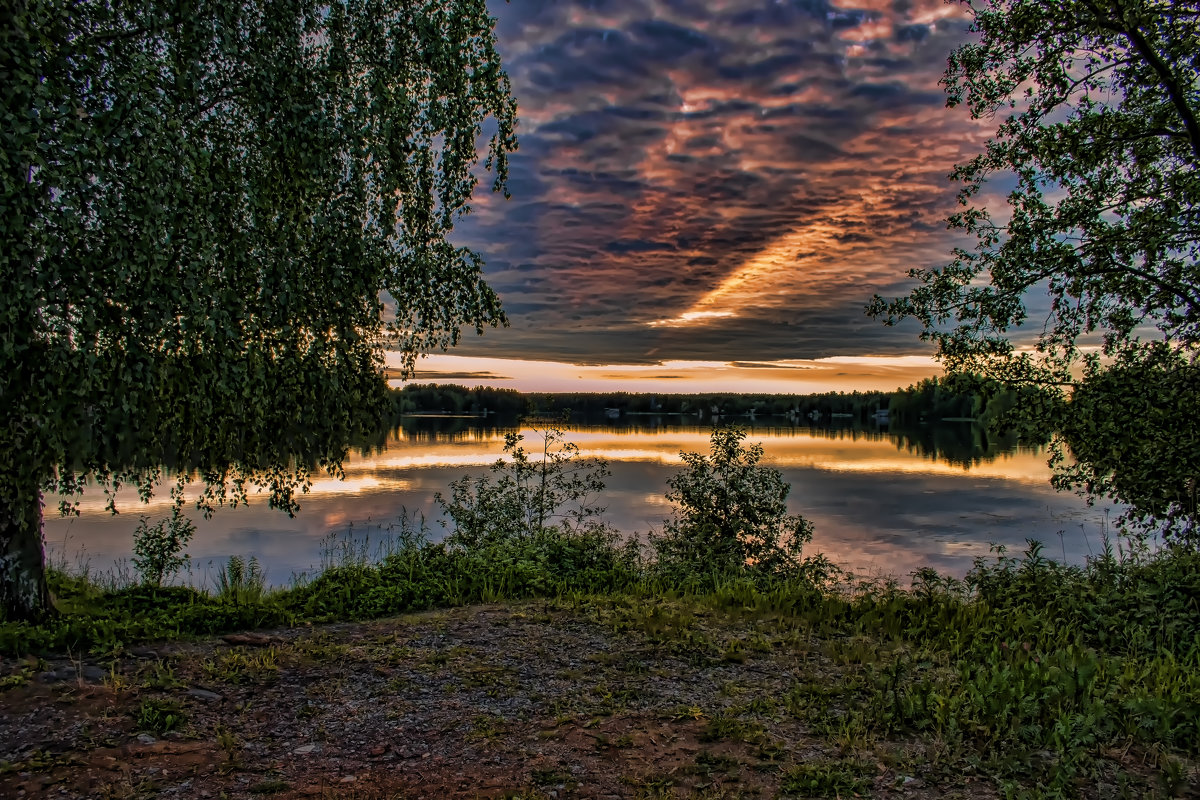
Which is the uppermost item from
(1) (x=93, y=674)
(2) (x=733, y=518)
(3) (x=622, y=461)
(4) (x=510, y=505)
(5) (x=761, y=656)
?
(4) (x=510, y=505)

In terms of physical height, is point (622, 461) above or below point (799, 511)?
above

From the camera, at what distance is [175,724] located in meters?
4.79

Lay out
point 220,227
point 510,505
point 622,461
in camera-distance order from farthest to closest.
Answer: point 622,461 < point 510,505 < point 220,227

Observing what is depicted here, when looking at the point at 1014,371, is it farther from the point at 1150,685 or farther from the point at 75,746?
the point at 75,746

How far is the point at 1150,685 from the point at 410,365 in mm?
7957

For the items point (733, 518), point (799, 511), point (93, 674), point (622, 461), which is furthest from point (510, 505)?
point (622, 461)

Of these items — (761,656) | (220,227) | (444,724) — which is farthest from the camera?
(761,656)

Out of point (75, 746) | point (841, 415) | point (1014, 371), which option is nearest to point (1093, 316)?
point (1014, 371)

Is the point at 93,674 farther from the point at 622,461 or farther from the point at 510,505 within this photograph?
the point at 622,461

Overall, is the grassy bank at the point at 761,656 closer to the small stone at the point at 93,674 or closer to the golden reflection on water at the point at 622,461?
the small stone at the point at 93,674

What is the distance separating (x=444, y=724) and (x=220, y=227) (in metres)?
4.40

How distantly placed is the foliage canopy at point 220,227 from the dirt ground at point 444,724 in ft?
6.30

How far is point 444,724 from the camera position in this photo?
4914 mm

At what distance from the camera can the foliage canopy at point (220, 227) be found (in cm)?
436
